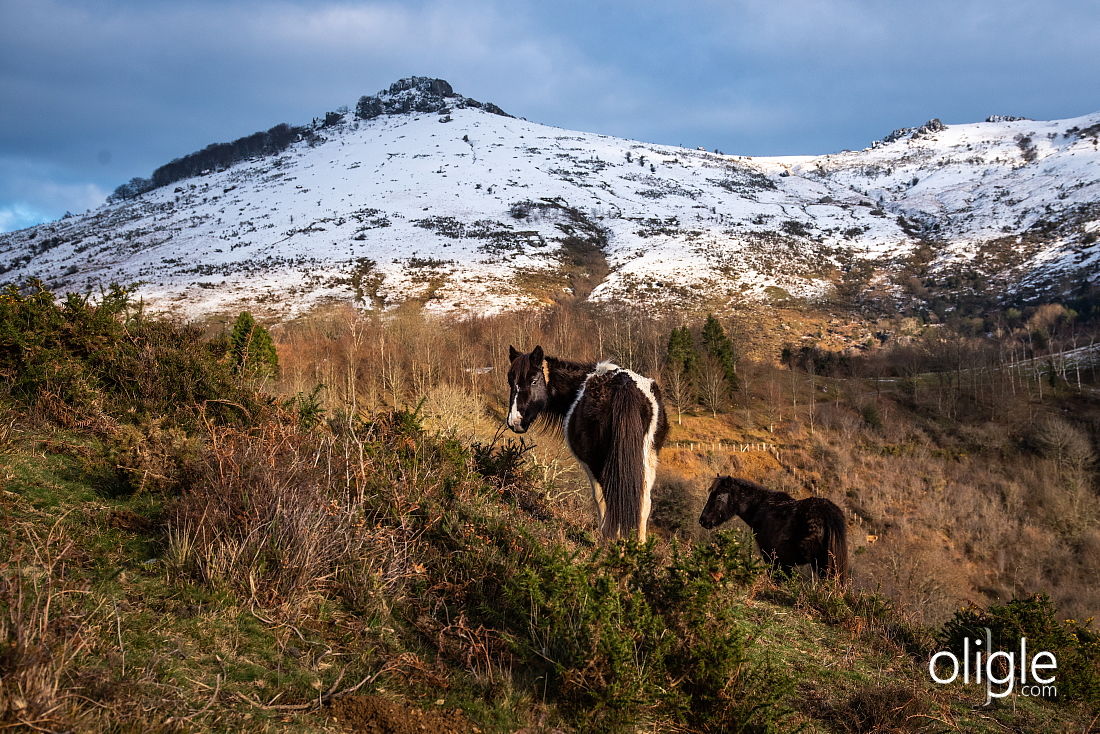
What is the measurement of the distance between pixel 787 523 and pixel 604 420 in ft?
14.8

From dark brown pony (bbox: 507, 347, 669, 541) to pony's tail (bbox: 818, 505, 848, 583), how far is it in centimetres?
349

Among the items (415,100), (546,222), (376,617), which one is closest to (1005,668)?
(376,617)

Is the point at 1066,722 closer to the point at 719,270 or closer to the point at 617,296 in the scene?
the point at 617,296

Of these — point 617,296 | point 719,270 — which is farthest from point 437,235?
point 719,270

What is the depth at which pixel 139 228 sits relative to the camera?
310 ft

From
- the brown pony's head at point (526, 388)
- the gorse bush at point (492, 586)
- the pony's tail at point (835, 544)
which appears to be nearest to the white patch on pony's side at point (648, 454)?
the brown pony's head at point (526, 388)

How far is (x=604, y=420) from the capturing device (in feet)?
18.8

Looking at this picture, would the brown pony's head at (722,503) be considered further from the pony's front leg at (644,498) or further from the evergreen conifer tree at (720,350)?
the evergreen conifer tree at (720,350)

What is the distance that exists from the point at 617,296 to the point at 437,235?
113ft

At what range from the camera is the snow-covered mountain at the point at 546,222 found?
225ft

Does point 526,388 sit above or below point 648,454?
above

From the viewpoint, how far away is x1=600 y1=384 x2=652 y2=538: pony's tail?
5391 millimetres

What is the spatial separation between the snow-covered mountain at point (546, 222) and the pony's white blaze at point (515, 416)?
49.2 meters

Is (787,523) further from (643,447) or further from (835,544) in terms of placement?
(643,447)
